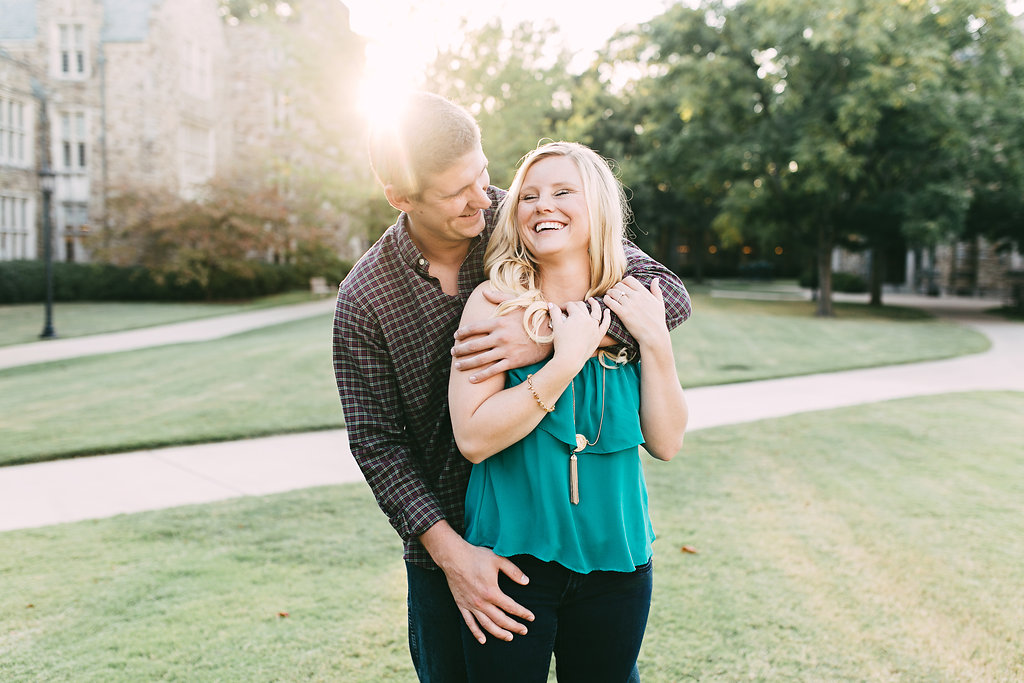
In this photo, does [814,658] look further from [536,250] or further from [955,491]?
[955,491]

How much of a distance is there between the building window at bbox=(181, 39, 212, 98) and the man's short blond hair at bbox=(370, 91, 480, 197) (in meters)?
29.8

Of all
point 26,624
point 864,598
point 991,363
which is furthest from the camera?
point 991,363

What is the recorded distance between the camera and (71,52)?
25.5 m

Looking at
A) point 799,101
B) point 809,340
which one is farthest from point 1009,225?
point 809,340

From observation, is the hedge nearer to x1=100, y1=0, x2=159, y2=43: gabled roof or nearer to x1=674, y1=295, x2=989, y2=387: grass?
x1=100, y1=0, x2=159, y2=43: gabled roof

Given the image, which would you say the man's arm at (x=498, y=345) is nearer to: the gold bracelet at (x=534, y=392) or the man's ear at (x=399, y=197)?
the gold bracelet at (x=534, y=392)

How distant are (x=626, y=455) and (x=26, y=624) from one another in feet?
9.70

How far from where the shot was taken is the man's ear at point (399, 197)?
1675 mm

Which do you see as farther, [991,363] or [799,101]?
[799,101]

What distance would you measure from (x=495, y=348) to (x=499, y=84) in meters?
15.0

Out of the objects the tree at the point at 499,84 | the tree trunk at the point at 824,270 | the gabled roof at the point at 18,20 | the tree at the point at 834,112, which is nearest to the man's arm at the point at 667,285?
the tree at the point at 499,84

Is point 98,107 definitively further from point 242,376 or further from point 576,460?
point 576,460

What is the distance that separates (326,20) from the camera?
606 inches

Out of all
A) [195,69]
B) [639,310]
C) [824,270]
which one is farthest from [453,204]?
[195,69]
